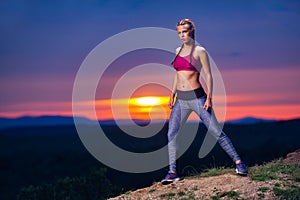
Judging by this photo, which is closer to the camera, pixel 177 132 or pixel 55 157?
pixel 177 132

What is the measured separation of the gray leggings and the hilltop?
512mm

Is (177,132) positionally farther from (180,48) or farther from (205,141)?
(180,48)

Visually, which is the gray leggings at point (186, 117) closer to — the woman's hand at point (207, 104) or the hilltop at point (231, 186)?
the woman's hand at point (207, 104)

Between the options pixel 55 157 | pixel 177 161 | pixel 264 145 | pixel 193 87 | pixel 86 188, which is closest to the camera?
pixel 193 87

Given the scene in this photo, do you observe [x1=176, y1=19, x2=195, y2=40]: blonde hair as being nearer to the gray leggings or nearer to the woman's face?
the woman's face

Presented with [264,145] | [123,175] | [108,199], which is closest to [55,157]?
[123,175]

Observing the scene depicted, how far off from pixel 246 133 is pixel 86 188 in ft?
67.3

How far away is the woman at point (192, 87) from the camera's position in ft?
39.9

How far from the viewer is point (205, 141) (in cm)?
1283

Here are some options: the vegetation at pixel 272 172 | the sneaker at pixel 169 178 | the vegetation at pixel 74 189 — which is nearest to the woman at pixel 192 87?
the vegetation at pixel 272 172

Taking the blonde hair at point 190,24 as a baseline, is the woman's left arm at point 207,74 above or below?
below

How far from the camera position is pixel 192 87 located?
40.1 feet

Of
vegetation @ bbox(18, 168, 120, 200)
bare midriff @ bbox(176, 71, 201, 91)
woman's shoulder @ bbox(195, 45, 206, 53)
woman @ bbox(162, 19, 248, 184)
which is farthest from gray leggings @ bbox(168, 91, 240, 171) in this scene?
vegetation @ bbox(18, 168, 120, 200)

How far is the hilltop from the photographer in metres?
11.7
